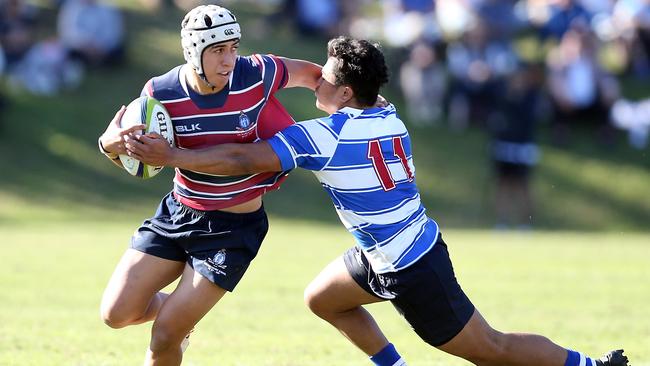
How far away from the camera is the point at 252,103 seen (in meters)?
6.17

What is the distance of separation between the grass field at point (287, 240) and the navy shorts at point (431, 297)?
153 cm

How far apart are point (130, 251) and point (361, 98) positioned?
5.37 ft

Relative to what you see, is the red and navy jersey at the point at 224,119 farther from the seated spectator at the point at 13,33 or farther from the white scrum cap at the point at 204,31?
the seated spectator at the point at 13,33

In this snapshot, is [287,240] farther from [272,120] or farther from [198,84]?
[198,84]

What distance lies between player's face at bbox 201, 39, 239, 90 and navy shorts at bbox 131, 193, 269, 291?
0.80 metres

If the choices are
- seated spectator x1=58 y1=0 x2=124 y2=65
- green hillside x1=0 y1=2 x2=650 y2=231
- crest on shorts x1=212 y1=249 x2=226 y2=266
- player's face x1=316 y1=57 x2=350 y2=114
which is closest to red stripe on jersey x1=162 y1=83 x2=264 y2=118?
player's face x1=316 y1=57 x2=350 y2=114

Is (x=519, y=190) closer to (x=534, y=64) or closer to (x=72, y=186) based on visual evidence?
(x=534, y=64)

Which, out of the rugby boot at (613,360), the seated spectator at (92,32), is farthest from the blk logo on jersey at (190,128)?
the seated spectator at (92,32)

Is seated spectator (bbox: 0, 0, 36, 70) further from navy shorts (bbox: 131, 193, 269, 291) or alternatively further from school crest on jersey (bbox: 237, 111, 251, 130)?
school crest on jersey (bbox: 237, 111, 251, 130)

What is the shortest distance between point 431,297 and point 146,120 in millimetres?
1788

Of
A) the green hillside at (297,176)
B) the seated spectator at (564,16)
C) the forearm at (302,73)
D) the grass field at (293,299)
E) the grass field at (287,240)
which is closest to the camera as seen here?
the forearm at (302,73)

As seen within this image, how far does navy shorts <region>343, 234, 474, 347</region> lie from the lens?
18.9 ft

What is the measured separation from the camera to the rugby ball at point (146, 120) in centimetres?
584

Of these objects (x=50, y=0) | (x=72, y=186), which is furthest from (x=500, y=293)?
(x=50, y=0)
